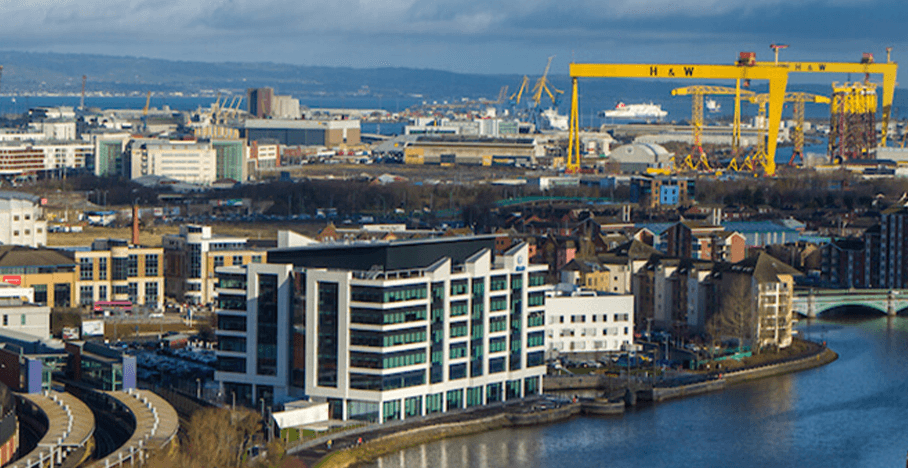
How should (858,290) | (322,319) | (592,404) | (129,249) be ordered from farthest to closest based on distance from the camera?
1. (858,290)
2. (129,249)
3. (592,404)
4. (322,319)

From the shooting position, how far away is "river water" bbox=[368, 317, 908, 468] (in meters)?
12.6

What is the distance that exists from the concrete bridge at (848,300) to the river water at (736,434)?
409 cm

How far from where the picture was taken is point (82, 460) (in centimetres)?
1137

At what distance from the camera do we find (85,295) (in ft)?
63.4

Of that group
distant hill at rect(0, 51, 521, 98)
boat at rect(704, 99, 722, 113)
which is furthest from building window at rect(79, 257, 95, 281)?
distant hill at rect(0, 51, 521, 98)

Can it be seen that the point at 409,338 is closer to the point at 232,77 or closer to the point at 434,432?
the point at 434,432

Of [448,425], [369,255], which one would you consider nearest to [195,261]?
[369,255]

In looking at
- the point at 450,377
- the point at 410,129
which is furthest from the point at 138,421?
the point at 410,129

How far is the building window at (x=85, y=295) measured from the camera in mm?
19234

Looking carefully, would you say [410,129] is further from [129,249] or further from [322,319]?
[322,319]

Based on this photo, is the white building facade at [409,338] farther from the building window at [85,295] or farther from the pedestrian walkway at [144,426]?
the building window at [85,295]

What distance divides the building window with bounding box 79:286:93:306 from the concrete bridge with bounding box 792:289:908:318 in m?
8.17

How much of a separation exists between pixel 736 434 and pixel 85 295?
8.60 metres

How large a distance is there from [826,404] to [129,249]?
8645 millimetres
